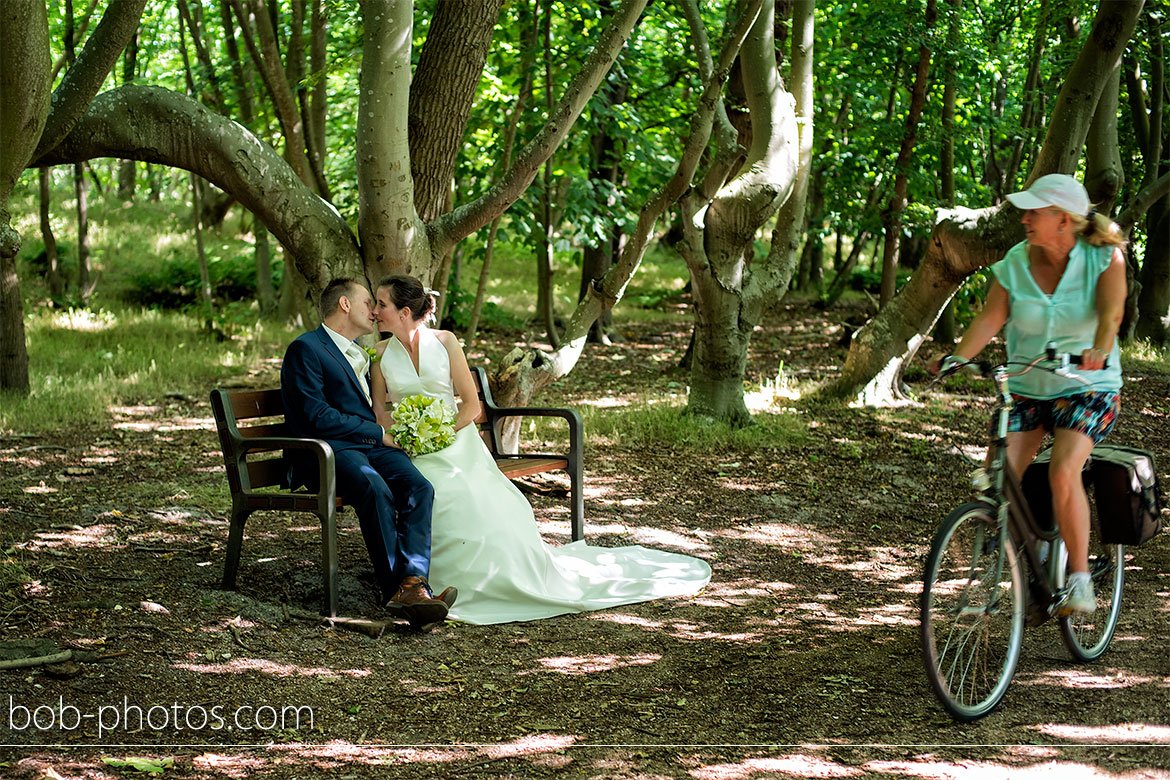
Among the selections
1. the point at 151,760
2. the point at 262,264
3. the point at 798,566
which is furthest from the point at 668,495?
the point at 262,264

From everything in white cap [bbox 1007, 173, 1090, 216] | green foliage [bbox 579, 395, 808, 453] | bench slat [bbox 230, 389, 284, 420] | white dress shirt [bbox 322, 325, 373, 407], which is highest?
white cap [bbox 1007, 173, 1090, 216]

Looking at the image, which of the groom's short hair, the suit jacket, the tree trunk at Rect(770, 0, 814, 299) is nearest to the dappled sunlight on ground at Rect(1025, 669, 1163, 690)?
the suit jacket

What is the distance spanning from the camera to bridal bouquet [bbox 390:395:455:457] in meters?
5.51

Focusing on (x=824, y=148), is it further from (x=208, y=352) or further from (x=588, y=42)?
(x=208, y=352)

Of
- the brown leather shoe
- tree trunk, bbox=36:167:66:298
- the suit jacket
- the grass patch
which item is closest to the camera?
the brown leather shoe

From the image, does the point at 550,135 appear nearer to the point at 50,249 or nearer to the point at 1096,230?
the point at 1096,230

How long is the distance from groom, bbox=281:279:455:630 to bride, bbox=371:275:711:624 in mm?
164

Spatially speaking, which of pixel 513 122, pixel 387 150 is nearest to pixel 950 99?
pixel 513 122

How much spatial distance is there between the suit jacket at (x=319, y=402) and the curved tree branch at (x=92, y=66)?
5.68 feet

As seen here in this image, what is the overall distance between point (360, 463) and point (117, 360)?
918cm

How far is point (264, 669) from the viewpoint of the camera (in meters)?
4.35

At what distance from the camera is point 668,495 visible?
800 centimetres

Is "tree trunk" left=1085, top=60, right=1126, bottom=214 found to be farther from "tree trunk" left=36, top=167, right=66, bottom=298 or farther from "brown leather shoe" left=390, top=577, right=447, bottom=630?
"tree trunk" left=36, top=167, right=66, bottom=298

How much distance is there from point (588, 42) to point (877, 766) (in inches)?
388
